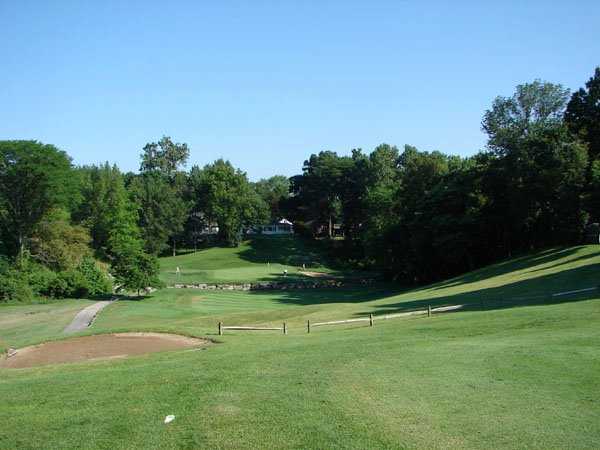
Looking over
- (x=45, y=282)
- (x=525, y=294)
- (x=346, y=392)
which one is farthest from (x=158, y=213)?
(x=346, y=392)

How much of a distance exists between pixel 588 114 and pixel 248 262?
5724 cm

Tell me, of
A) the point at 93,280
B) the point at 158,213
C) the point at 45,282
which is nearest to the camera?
the point at 45,282

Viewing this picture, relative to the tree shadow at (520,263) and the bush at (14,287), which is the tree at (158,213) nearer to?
the bush at (14,287)

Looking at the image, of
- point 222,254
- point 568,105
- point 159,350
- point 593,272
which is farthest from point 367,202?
point 159,350

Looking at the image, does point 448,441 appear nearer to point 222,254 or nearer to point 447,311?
point 447,311

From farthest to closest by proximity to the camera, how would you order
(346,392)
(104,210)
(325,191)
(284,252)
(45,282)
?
(325,191), (284,252), (104,210), (45,282), (346,392)

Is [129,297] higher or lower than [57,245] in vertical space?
lower

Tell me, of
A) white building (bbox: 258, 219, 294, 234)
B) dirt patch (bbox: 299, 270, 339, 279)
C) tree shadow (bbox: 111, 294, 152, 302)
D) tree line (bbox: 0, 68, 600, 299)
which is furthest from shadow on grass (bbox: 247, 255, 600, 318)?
white building (bbox: 258, 219, 294, 234)

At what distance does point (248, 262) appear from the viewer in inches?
3831

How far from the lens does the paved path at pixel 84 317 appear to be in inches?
1389

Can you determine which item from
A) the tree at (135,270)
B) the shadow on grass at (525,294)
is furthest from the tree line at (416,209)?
the shadow on grass at (525,294)

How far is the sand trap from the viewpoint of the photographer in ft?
74.6

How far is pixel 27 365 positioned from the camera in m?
22.0

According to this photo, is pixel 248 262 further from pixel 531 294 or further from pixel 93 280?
pixel 531 294
